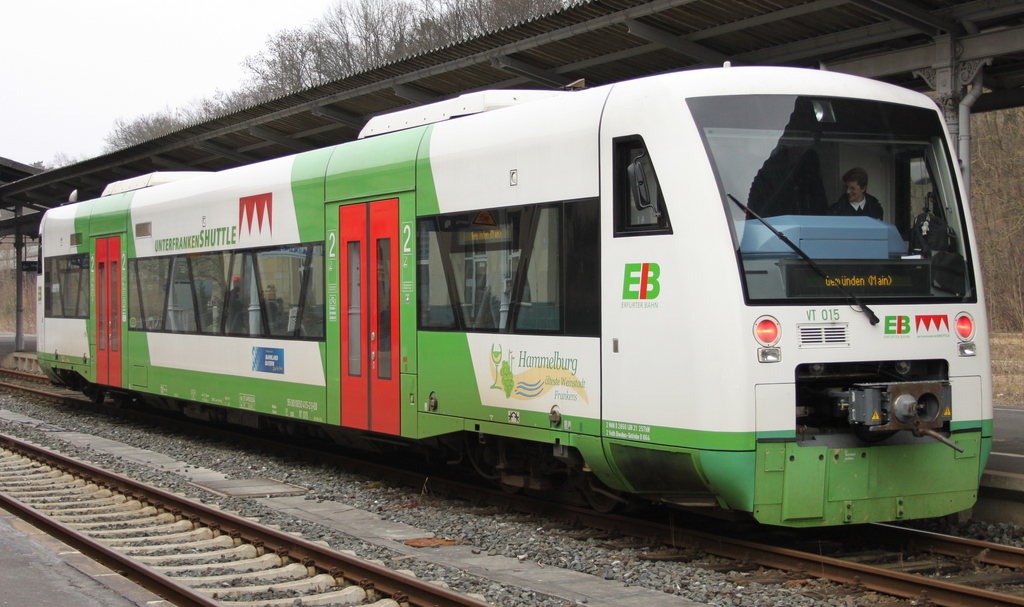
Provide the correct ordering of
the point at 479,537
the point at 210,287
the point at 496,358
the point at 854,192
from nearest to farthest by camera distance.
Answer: the point at 854,192 → the point at 479,537 → the point at 496,358 → the point at 210,287

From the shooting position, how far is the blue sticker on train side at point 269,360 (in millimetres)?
11320

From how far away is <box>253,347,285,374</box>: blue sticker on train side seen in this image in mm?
11320

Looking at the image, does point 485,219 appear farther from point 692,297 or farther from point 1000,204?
point 1000,204

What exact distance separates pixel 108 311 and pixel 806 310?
1193 centimetres

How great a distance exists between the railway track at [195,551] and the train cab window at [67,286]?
20.8 feet

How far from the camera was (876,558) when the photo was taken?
22.9ft

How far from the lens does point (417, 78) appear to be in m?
14.0

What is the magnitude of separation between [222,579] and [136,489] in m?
3.62

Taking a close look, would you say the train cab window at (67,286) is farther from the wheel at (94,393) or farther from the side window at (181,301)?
the side window at (181,301)

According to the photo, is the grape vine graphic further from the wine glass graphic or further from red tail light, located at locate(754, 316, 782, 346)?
red tail light, located at locate(754, 316, 782, 346)

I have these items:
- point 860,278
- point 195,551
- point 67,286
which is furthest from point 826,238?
point 67,286

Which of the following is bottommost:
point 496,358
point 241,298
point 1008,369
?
point 1008,369

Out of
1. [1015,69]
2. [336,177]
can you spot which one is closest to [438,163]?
[336,177]

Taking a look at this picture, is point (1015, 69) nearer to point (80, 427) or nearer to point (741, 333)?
point (741, 333)
